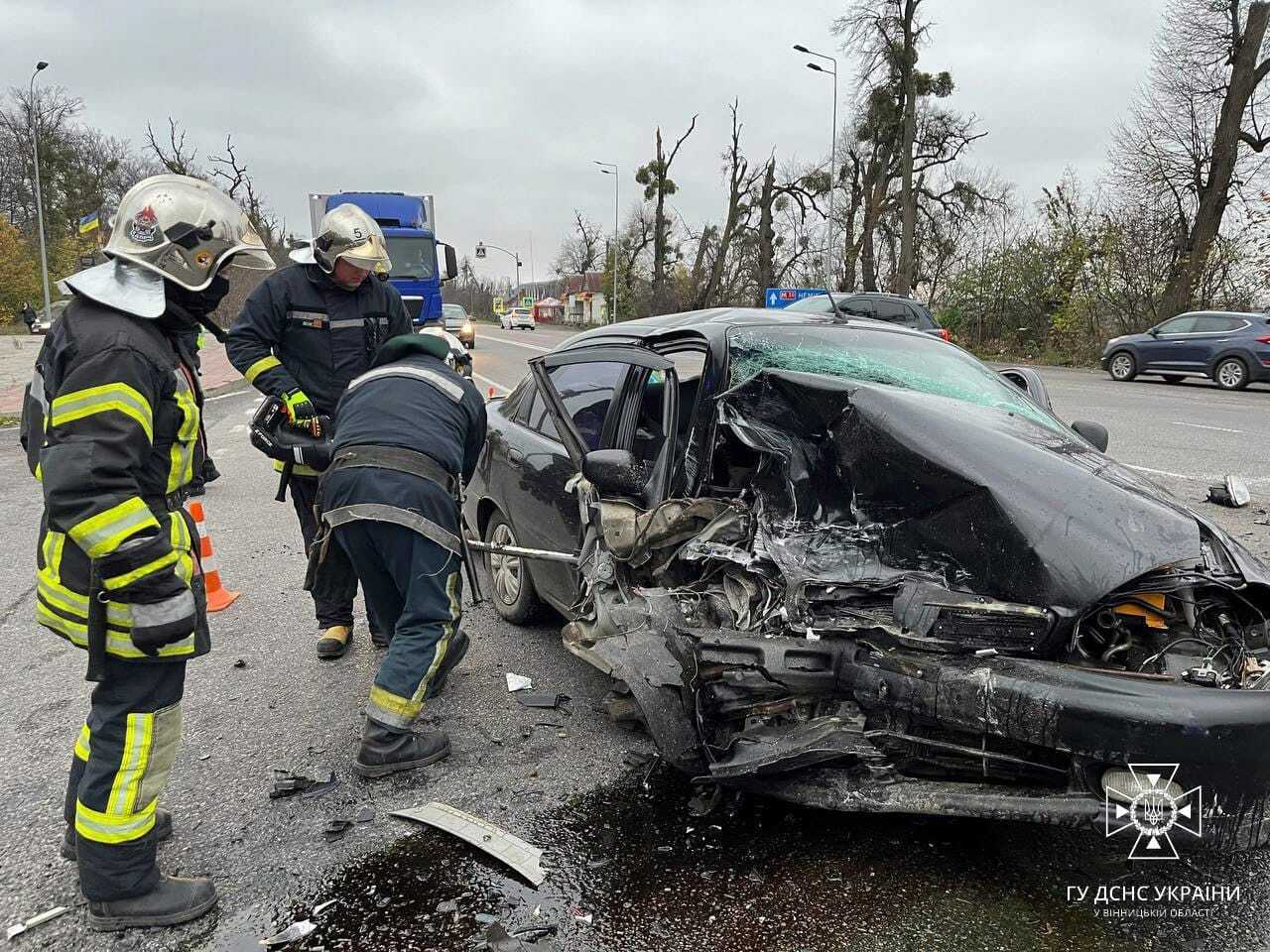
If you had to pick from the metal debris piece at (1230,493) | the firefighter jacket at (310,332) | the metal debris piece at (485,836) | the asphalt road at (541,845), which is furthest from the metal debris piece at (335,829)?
the metal debris piece at (1230,493)

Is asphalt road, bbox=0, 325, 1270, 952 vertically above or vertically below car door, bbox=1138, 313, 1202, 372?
below

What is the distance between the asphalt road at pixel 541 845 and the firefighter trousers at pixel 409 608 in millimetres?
273

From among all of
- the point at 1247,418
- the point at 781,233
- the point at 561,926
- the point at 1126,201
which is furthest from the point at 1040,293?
the point at 561,926

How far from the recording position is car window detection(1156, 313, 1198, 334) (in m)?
16.3

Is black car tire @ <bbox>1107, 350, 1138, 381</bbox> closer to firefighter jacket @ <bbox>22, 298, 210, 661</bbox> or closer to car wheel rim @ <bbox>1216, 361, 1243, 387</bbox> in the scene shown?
car wheel rim @ <bbox>1216, 361, 1243, 387</bbox>

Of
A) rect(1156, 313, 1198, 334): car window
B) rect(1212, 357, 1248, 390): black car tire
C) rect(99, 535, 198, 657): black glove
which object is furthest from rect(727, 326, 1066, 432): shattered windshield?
rect(1156, 313, 1198, 334): car window

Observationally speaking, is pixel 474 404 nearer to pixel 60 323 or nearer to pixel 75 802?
pixel 60 323

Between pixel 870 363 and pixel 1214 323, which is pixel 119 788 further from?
pixel 1214 323

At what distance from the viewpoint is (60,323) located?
7.11 feet

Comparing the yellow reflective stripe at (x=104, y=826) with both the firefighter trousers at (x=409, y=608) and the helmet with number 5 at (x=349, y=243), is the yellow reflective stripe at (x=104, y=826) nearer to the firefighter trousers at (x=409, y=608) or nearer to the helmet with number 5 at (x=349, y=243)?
the firefighter trousers at (x=409, y=608)

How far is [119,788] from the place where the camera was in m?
2.20

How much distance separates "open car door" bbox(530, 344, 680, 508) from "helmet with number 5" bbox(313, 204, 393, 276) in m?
0.86

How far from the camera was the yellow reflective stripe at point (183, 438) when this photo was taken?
2.30 metres

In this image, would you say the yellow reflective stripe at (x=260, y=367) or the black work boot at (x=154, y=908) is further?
the yellow reflective stripe at (x=260, y=367)
